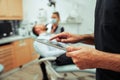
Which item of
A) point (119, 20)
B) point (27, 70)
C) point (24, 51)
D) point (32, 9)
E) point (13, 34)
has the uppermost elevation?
point (32, 9)

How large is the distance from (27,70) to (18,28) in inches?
47.0

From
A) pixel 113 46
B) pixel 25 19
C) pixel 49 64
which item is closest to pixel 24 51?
A: pixel 25 19

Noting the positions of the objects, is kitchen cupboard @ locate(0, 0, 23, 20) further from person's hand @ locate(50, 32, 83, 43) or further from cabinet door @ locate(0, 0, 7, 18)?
person's hand @ locate(50, 32, 83, 43)

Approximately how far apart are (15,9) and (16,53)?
1.05m

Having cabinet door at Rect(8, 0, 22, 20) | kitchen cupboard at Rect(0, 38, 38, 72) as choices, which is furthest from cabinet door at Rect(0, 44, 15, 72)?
cabinet door at Rect(8, 0, 22, 20)

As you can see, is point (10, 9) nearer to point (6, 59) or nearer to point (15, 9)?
point (15, 9)

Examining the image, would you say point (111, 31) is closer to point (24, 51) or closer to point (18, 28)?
point (24, 51)

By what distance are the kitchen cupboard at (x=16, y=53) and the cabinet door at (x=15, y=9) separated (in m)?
0.62

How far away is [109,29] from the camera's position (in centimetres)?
67

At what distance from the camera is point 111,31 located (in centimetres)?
66

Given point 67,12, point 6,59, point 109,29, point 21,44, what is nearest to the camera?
point 109,29

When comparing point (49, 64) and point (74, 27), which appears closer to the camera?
point (49, 64)

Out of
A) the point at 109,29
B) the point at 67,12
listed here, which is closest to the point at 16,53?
the point at 67,12

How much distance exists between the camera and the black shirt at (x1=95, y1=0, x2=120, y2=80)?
0.65 metres
